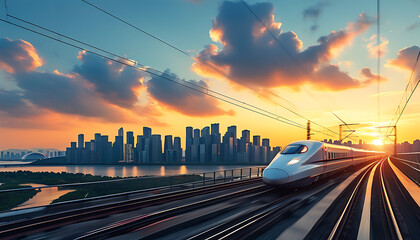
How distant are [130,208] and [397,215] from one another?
35.5ft

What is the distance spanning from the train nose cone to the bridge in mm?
822

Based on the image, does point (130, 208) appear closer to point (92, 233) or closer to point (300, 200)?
point (92, 233)

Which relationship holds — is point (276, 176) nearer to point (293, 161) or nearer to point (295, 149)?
point (293, 161)

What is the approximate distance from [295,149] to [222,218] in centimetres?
847

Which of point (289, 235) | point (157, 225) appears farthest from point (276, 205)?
point (157, 225)

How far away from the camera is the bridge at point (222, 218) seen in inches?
293

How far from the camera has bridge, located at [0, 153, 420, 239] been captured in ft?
24.4

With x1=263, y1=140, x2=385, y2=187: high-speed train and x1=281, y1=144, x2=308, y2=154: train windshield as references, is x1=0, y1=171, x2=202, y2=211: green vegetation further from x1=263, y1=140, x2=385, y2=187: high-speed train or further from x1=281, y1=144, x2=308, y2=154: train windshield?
x1=281, y1=144, x2=308, y2=154: train windshield

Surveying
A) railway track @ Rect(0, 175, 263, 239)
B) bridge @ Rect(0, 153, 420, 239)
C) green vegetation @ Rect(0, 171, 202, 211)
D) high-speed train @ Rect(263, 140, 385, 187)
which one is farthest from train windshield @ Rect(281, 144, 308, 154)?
railway track @ Rect(0, 175, 263, 239)

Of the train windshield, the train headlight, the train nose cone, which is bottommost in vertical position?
the train nose cone

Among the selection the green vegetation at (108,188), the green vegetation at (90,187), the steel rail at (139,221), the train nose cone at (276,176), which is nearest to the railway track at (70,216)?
the green vegetation at (90,187)

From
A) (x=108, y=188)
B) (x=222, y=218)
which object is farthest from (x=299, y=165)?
(x=108, y=188)

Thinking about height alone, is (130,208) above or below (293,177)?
below

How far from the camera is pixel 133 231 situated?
7715 millimetres
